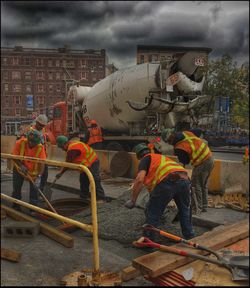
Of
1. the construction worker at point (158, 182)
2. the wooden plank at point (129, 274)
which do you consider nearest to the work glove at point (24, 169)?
the construction worker at point (158, 182)

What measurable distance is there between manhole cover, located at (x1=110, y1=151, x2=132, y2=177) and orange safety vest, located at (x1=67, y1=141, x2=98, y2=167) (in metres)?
2.08

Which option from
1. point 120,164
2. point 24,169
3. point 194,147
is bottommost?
point 120,164

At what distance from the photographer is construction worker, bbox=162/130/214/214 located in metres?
4.75

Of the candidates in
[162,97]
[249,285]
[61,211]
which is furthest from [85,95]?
[249,285]

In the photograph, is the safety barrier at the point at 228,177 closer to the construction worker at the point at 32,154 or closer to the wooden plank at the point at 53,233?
the wooden plank at the point at 53,233

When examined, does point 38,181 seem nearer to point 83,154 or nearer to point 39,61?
point 83,154

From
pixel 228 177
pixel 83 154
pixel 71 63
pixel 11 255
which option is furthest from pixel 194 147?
pixel 71 63

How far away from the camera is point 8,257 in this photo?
3664 millimetres

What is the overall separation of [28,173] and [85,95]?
200 inches

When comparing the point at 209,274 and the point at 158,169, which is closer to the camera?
the point at 209,274

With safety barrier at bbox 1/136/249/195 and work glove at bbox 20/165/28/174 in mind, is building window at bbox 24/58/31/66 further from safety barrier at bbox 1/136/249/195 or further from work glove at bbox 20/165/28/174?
safety barrier at bbox 1/136/249/195

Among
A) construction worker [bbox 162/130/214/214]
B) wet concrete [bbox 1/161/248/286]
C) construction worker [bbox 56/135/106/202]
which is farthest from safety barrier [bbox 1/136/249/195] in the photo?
construction worker [bbox 56/135/106/202]

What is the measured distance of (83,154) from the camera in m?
5.67

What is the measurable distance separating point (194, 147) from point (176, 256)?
7.37 ft
